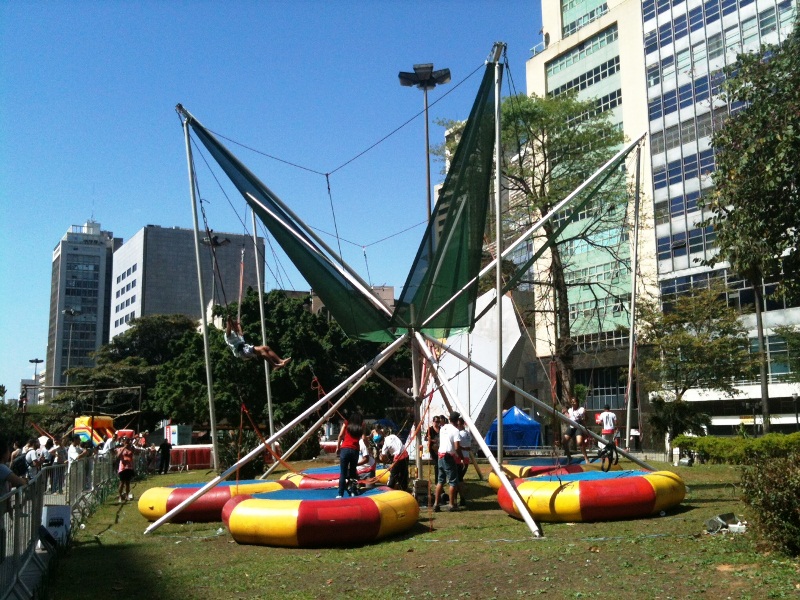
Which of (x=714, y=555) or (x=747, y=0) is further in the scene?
(x=747, y=0)

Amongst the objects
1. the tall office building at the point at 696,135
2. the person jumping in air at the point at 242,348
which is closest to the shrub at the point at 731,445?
the person jumping in air at the point at 242,348

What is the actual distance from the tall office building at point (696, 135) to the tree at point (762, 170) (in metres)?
28.4

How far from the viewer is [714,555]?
8.29m

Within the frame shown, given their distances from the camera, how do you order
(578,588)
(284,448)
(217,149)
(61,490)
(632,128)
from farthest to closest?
1. (632,128)
2. (284,448)
3. (61,490)
4. (217,149)
5. (578,588)

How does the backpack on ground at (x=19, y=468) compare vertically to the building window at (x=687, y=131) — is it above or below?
below

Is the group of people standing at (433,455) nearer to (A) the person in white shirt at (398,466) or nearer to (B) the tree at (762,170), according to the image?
(A) the person in white shirt at (398,466)

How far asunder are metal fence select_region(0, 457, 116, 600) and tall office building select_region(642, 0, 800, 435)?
35.6m

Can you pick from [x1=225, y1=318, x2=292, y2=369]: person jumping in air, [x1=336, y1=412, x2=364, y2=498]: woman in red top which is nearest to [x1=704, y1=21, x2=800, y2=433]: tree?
[x1=336, y1=412, x2=364, y2=498]: woman in red top

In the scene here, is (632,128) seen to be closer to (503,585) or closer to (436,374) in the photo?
(436,374)

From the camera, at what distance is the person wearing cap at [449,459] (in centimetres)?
1355

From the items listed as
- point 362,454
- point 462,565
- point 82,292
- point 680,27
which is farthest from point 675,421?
point 82,292

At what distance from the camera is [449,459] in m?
13.6

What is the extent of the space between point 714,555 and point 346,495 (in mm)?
5813

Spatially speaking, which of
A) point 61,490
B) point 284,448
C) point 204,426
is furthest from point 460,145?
point 204,426
